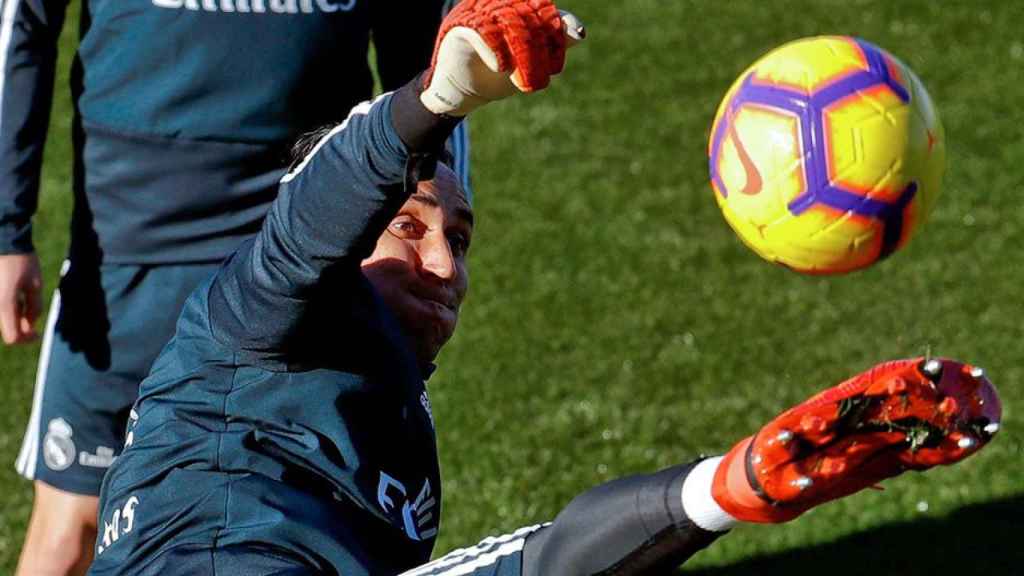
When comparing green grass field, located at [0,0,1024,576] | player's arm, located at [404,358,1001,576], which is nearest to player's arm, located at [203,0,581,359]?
player's arm, located at [404,358,1001,576]

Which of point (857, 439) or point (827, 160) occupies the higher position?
point (827, 160)

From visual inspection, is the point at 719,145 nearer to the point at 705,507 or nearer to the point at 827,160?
the point at 827,160

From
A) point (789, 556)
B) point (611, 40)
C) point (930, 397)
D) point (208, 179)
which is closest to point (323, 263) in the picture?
point (930, 397)

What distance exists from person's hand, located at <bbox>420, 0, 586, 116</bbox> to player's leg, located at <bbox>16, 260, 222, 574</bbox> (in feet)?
6.19

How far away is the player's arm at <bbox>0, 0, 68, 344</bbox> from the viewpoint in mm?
4867

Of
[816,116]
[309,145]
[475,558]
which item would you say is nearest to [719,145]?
[816,116]

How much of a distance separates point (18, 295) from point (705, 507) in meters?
2.43

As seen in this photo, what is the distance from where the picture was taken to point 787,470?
10.4ft

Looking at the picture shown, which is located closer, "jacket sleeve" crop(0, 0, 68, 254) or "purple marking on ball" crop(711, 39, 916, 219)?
"purple marking on ball" crop(711, 39, 916, 219)

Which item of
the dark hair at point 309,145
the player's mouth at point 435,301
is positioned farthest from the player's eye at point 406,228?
the dark hair at point 309,145

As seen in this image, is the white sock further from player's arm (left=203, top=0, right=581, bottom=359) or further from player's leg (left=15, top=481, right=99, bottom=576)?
player's leg (left=15, top=481, right=99, bottom=576)

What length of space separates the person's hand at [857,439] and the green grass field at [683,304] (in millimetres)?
2562

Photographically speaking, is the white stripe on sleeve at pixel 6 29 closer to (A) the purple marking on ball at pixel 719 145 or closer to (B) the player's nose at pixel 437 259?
(B) the player's nose at pixel 437 259

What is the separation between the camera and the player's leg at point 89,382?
4.96 m
